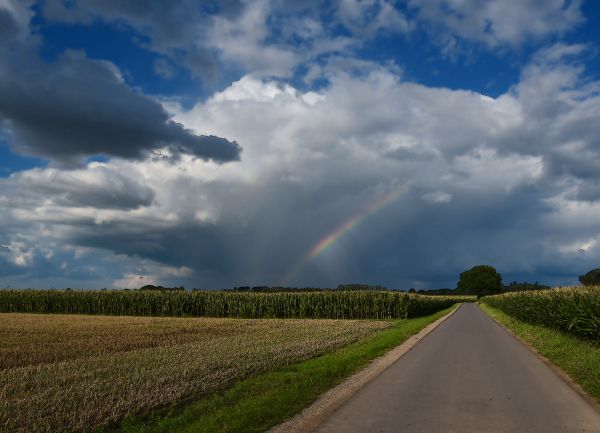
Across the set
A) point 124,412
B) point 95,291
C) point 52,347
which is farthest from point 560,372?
point 95,291

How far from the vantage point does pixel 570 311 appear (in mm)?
22766

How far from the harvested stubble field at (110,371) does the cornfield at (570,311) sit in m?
9.48

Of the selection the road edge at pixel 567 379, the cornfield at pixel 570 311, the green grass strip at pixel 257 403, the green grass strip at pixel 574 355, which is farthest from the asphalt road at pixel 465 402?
the cornfield at pixel 570 311

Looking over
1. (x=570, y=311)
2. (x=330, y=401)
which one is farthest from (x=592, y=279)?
(x=330, y=401)

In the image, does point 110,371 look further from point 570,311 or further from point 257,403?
point 570,311

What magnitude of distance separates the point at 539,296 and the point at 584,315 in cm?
1234

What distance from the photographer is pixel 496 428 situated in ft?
25.6

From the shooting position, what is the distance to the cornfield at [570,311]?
63.6 feet

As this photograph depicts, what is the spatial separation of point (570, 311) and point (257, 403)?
18553mm

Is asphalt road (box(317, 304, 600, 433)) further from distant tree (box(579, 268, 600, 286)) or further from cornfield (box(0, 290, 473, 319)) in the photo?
cornfield (box(0, 290, 473, 319))

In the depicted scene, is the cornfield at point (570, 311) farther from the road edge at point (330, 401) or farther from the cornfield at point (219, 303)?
the cornfield at point (219, 303)

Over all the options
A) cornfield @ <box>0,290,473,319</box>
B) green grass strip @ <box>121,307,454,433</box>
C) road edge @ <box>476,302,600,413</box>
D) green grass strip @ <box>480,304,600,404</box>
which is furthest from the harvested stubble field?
cornfield @ <box>0,290,473,319</box>

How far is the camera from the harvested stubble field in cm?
895

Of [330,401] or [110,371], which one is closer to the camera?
[330,401]
